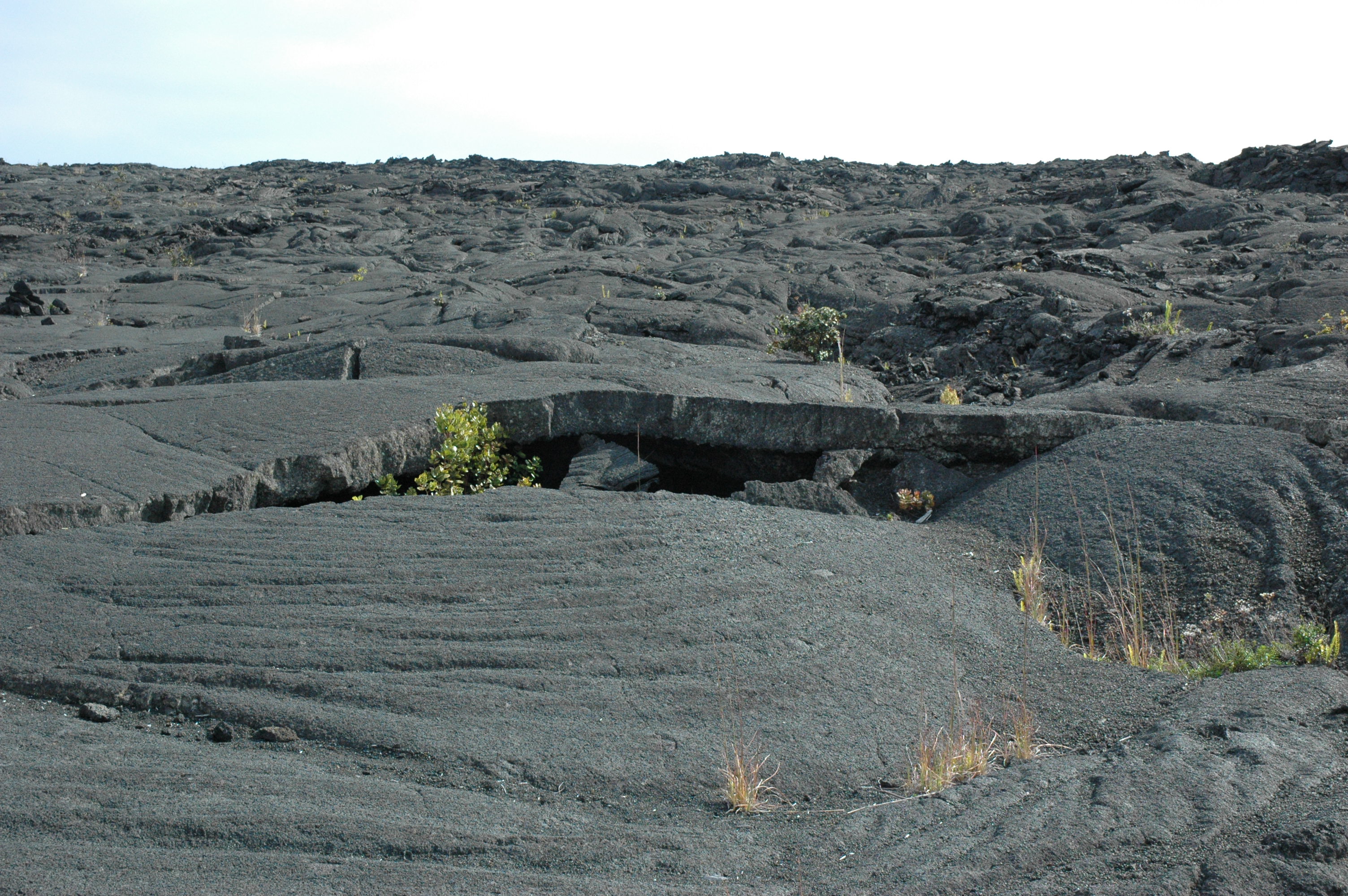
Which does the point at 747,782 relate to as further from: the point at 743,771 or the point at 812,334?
the point at 812,334

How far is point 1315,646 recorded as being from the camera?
418 centimetres

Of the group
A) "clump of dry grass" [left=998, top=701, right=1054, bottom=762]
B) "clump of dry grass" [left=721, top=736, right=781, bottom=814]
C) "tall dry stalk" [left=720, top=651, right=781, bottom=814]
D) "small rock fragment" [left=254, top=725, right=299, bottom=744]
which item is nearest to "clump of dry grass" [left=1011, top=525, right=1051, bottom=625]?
"clump of dry grass" [left=998, top=701, right=1054, bottom=762]

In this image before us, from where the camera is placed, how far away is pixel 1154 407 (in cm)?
725

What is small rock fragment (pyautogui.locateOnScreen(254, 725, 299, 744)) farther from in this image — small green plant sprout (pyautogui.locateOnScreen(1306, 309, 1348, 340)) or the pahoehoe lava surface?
small green plant sprout (pyautogui.locateOnScreen(1306, 309, 1348, 340))

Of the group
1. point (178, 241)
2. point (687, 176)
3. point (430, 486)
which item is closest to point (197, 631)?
point (430, 486)

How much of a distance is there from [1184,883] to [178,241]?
24492 millimetres

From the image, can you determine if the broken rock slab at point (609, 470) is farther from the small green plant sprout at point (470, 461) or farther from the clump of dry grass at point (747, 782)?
the clump of dry grass at point (747, 782)

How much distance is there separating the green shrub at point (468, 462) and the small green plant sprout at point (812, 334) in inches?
210

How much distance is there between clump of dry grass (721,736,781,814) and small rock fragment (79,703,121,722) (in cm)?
209

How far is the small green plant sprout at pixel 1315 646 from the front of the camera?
4.14 meters

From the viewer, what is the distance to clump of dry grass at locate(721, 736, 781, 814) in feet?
9.70

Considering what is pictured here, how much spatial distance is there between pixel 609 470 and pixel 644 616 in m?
2.38

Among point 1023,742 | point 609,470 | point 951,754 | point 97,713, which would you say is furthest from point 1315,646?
point 97,713

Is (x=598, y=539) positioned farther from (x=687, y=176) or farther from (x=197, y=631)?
(x=687, y=176)
